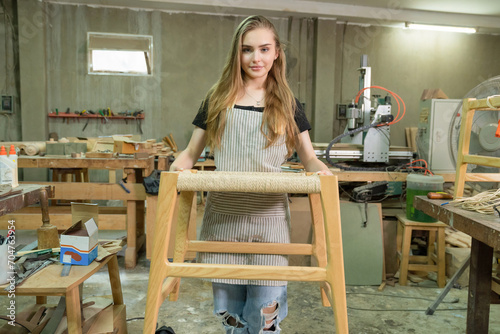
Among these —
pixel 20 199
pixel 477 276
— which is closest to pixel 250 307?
pixel 477 276

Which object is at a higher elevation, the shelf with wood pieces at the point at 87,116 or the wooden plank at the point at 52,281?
the shelf with wood pieces at the point at 87,116

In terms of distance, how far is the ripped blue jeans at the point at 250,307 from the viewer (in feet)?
3.75

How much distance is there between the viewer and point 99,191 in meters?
3.06

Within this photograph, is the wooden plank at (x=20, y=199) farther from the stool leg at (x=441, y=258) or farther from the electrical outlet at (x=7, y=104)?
the electrical outlet at (x=7, y=104)

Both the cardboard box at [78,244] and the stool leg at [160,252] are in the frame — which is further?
the cardboard box at [78,244]

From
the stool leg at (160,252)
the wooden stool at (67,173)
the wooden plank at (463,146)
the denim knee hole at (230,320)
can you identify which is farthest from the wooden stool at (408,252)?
the wooden stool at (67,173)

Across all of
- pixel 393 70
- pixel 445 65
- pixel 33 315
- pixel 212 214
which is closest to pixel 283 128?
pixel 212 214

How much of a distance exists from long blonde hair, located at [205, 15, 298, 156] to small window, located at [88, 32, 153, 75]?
191 inches

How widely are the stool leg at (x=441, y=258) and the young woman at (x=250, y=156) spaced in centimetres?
207

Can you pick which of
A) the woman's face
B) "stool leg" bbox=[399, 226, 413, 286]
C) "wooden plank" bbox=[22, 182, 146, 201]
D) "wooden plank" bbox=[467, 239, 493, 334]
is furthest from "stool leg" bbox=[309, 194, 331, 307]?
"wooden plank" bbox=[22, 182, 146, 201]

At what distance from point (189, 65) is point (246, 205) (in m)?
5.05

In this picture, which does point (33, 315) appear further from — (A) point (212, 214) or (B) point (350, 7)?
(B) point (350, 7)

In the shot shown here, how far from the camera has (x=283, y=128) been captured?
1166 millimetres

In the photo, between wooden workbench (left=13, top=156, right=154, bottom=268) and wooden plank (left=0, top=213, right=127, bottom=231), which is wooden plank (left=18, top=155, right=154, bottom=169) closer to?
wooden workbench (left=13, top=156, right=154, bottom=268)
